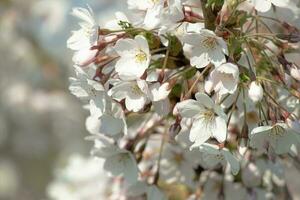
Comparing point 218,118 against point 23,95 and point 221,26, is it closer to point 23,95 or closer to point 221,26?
point 221,26

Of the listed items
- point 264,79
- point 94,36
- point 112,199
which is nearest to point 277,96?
point 264,79

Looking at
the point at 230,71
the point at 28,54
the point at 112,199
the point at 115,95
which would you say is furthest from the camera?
the point at 28,54

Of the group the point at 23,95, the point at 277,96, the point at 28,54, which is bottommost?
the point at 23,95

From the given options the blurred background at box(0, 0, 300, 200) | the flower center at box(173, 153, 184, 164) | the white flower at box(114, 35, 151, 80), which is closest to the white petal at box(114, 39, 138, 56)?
the white flower at box(114, 35, 151, 80)

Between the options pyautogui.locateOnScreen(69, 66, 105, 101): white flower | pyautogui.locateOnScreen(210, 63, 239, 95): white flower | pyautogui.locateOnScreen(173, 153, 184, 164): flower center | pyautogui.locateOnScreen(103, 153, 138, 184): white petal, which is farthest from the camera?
pyautogui.locateOnScreen(173, 153, 184, 164): flower center

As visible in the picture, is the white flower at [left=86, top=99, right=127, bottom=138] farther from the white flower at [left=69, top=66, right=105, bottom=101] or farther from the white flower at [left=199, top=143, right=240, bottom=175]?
the white flower at [left=199, top=143, right=240, bottom=175]

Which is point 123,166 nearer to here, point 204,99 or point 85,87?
point 85,87

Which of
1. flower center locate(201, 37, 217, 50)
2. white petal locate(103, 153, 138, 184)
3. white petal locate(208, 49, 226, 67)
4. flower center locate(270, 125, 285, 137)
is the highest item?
flower center locate(201, 37, 217, 50)

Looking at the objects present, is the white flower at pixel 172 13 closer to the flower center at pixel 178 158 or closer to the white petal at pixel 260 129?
the white petal at pixel 260 129
